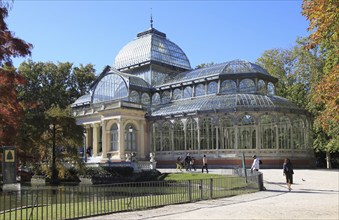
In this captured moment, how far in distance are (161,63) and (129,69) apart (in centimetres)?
497

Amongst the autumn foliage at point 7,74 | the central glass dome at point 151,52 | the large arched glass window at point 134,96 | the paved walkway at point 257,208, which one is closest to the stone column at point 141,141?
the large arched glass window at point 134,96

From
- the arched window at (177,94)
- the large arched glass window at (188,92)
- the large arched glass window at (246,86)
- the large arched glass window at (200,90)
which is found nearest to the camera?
the large arched glass window at (246,86)

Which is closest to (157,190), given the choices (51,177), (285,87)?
(51,177)

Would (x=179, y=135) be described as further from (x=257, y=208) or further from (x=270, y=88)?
(x=257, y=208)

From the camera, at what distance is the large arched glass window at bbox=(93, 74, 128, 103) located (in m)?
46.6

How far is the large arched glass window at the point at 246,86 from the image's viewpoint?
135 feet

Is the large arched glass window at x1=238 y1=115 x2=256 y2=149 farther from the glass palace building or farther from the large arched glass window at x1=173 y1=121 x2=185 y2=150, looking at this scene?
the large arched glass window at x1=173 y1=121 x2=185 y2=150

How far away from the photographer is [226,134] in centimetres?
3781

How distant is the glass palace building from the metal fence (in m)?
16.1

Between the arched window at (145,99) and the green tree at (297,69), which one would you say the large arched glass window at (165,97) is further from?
the green tree at (297,69)

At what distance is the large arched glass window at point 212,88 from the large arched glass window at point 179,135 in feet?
16.7

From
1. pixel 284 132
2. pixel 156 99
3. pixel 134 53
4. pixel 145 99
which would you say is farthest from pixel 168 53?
pixel 284 132

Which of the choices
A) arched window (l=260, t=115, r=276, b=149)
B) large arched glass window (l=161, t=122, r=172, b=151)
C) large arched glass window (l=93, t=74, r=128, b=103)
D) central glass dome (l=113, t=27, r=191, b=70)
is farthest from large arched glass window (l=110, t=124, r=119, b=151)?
arched window (l=260, t=115, r=276, b=149)

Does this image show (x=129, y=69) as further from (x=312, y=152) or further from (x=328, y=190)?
(x=328, y=190)
